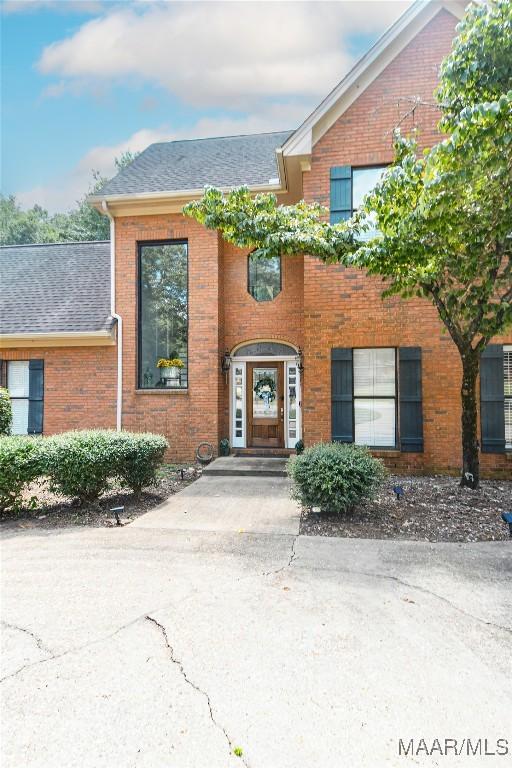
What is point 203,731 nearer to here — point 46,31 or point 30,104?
point 46,31

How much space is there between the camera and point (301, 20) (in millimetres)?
6344

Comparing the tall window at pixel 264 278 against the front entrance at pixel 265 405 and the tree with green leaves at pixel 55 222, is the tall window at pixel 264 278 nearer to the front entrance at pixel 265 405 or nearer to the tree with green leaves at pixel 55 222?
the front entrance at pixel 265 405

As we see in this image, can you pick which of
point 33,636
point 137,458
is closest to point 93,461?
point 137,458

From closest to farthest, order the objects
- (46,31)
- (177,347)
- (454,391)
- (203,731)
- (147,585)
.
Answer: (203,731)
(147,585)
(46,31)
(454,391)
(177,347)

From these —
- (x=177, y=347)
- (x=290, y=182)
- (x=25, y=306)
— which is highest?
(x=290, y=182)

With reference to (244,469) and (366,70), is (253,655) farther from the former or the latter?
(366,70)

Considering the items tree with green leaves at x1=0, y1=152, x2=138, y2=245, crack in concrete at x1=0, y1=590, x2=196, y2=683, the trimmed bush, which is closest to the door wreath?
the trimmed bush

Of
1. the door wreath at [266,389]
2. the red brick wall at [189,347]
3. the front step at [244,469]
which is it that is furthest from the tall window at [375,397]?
the red brick wall at [189,347]

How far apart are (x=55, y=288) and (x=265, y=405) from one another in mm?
6532

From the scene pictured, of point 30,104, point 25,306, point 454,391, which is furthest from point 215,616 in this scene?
point 30,104

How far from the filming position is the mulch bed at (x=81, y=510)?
209 inches

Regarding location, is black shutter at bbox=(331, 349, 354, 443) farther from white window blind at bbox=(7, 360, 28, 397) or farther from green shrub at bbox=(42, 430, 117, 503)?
white window blind at bbox=(7, 360, 28, 397)

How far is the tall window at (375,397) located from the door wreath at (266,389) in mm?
2301

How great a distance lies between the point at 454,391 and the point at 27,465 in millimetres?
7201
